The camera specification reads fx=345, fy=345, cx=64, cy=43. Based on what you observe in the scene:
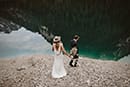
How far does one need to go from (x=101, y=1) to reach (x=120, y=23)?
21 centimetres

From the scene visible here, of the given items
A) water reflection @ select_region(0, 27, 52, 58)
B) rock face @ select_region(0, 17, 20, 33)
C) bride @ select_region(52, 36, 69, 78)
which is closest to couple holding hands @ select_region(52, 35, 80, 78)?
bride @ select_region(52, 36, 69, 78)

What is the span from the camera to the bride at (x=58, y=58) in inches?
87.0

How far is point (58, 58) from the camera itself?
223 centimetres

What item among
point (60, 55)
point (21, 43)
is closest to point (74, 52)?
point (60, 55)

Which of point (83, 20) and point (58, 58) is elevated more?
point (83, 20)

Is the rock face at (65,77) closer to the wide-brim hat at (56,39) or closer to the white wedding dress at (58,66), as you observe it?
the white wedding dress at (58,66)

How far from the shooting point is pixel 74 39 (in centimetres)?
228

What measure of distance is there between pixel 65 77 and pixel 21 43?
391 millimetres

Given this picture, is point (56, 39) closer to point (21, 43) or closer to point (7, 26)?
point (21, 43)

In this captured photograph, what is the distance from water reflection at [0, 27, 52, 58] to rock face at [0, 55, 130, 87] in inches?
1.6

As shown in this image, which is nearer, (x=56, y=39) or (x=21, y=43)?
(x=56, y=39)

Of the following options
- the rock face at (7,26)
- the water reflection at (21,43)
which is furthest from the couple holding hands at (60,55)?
the rock face at (7,26)

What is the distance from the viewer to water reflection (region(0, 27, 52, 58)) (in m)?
2.33

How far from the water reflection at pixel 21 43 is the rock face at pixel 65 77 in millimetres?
41
